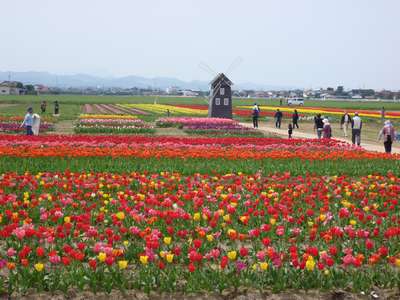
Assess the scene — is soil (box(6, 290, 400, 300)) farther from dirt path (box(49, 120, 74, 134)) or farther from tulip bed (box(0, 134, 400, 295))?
dirt path (box(49, 120, 74, 134))

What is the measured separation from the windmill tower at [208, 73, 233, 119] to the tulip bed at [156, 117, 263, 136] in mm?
8393

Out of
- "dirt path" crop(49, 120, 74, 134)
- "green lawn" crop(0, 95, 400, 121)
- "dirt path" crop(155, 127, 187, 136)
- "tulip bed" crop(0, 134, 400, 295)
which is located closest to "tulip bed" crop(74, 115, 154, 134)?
"dirt path" crop(49, 120, 74, 134)

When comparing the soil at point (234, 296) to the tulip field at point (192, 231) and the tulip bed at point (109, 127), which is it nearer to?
the tulip field at point (192, 231)

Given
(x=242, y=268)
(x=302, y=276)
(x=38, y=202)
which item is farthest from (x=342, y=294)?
(x=38, y=202)

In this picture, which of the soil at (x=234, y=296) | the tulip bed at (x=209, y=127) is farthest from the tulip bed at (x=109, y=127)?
the soil at (x=234, y=296)

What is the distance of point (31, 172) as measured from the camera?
13.5 meters

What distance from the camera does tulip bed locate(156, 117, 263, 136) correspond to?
34375 mm

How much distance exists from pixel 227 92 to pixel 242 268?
4263 centimetres

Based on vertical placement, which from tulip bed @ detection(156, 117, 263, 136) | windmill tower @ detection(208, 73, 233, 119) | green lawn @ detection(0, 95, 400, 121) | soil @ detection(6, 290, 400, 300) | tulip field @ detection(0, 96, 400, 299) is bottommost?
green lawn @ detection(0, 95, 400, 121)

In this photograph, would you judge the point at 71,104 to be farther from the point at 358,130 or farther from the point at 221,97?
the point at 358,130

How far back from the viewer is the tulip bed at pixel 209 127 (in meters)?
34.4

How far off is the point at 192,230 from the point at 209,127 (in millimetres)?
28753

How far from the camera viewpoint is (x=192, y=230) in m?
8.08

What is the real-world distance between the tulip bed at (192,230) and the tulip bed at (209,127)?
60.6 ft
